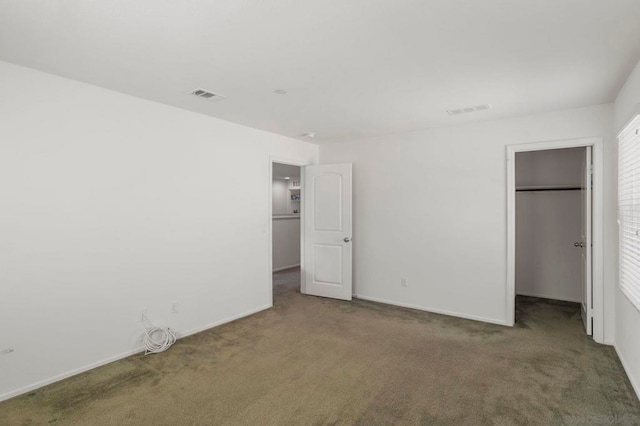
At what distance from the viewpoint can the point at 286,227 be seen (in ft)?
25.9

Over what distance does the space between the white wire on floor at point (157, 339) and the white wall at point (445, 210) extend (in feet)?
8.82

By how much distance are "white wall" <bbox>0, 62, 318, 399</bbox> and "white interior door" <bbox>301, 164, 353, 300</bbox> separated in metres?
1.26

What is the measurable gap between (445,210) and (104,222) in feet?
12.2

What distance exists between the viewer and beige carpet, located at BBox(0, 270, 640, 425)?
2332 mm

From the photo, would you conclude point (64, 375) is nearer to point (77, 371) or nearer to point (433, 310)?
point (77, 371)

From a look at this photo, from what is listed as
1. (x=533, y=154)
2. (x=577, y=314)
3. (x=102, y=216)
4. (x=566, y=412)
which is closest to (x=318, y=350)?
(x=566, y=412)

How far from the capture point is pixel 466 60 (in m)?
2.52

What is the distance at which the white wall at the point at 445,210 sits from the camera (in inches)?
154

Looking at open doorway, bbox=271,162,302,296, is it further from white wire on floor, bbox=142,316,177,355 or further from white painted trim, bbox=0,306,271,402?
white wire on floor, bbox=142,316,177,355

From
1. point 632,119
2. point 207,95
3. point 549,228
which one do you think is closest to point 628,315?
point 632,119

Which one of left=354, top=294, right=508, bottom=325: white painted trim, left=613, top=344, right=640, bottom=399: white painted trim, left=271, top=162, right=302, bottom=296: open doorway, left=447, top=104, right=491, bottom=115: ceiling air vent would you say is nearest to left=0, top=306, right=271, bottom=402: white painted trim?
left=354, top=294, right=508, bottom=325: white painted trim

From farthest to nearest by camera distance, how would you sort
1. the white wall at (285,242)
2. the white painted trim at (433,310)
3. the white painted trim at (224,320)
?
the white wall at (285,242)
the white painted trim at (433,310)
the white painted trim at (224,320)

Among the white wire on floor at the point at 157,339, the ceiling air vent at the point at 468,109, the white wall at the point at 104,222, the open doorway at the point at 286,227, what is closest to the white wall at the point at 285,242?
the open doorway at the point at 286,227

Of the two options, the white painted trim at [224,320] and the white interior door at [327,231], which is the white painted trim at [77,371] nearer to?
the white painted trim at [224,320]
